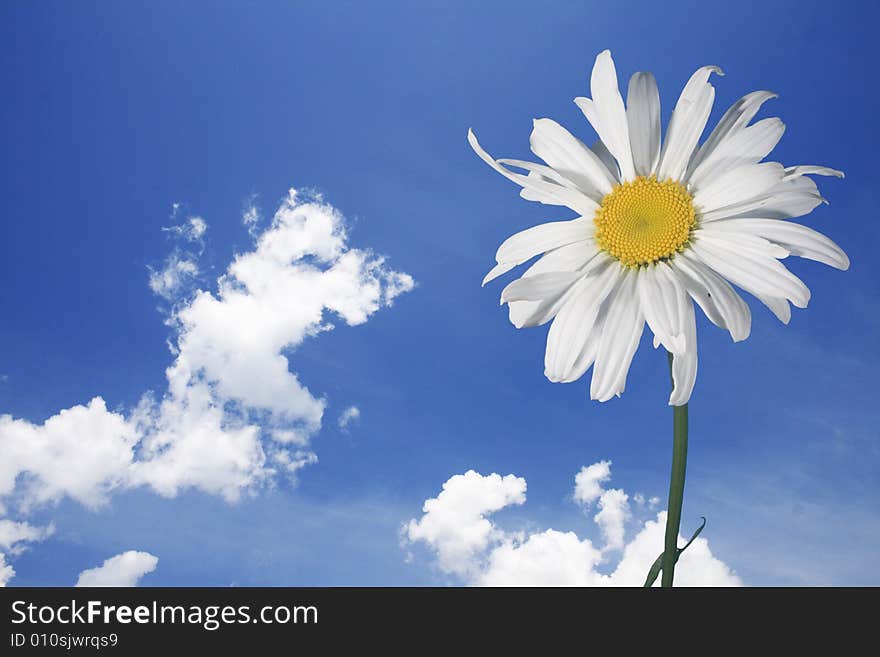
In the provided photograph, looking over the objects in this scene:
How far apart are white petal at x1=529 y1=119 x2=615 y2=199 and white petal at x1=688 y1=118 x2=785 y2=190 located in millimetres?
227

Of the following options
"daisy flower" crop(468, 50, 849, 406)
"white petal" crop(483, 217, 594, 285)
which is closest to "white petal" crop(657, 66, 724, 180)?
"daisy flower" crop(468, 50, 849, 406)

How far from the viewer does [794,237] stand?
1.60 meters

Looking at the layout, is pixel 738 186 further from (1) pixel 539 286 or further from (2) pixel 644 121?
(1) pixel 539 286

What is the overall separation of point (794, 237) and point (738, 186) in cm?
16

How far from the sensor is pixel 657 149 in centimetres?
174

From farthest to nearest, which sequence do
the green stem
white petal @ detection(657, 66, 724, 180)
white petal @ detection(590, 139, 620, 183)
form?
white petal @ detection(590, 139, 620, 183)
white petal @ detection(657, 66, 724, 180)
the green stem

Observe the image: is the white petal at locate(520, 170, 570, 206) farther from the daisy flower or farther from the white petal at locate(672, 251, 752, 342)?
the white petal at locate(672, 251, 752, 342)

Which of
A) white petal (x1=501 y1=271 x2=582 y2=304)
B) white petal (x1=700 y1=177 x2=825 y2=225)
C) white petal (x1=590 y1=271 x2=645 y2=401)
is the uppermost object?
white petal (x1=700 y1=177 x2=825 y2=225)

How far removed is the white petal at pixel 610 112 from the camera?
1.70 meters

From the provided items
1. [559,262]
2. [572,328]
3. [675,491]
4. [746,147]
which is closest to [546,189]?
[559,262]

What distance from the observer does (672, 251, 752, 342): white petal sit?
1531mm

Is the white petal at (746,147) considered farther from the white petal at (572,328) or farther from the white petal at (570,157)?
the white petal at (572,328)
